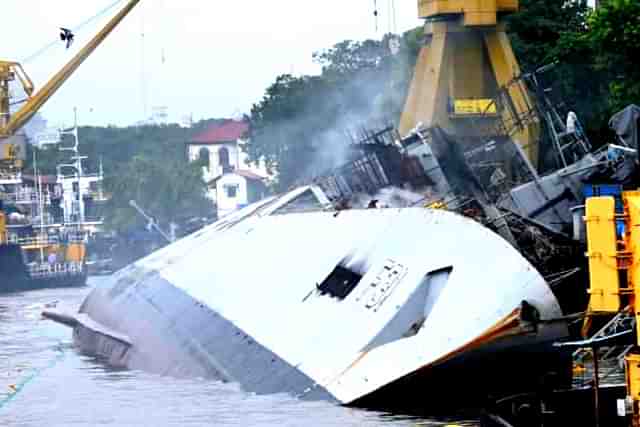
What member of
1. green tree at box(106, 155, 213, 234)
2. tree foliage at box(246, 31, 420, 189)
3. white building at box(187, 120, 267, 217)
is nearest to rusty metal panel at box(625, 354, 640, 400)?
tree foliage at box(246, 31, 420, 189)

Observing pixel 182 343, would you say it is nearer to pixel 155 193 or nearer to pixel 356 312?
pixel 356 312

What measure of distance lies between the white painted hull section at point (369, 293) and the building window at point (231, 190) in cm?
10248

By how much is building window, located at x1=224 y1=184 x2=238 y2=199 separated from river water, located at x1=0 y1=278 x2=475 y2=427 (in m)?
94.6

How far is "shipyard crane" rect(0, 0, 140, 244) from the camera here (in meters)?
97.9

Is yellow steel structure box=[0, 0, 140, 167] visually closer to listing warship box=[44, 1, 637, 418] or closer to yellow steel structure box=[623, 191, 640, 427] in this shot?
listing warship box=[44, 1, 637, 418]

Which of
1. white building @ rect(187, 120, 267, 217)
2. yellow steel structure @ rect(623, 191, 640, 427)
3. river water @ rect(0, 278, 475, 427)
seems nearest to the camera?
yellow steel structure @ rect(623, 191, 640, 427)

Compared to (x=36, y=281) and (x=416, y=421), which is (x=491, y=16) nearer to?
(x=416, y=421)

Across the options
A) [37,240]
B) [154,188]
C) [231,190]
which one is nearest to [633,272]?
[37,240]

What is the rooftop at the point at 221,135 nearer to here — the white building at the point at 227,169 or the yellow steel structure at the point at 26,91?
the white building at the point at 227,169

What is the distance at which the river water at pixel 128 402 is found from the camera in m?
24.2

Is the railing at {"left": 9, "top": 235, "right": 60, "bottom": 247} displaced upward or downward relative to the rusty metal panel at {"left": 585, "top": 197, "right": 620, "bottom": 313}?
downward

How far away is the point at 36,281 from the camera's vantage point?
94375 millimetres

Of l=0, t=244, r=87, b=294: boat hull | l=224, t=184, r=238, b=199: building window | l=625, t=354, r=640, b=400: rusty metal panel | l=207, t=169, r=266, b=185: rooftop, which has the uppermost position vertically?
l=625, t=354, r=640, b=400: rusty metal panel

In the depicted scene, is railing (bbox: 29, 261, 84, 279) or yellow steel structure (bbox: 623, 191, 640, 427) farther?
railing (bbox: 29, 261, 84, 279)
